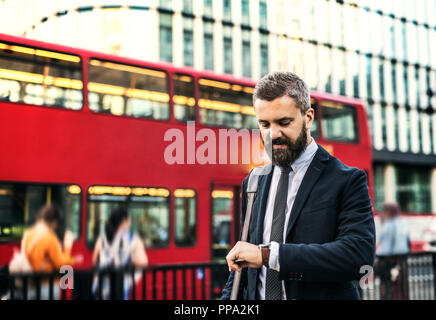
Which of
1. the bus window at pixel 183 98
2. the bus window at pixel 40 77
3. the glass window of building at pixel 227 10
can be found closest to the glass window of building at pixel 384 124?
the glass window of building at pixel 227 10

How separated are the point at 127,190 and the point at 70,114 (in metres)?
1.32

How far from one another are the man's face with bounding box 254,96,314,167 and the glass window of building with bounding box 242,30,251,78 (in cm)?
2168

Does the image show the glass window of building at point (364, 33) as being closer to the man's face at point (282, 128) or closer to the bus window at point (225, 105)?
the bus window at point (225, 105)

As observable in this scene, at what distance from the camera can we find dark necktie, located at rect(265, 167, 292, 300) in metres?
1.39

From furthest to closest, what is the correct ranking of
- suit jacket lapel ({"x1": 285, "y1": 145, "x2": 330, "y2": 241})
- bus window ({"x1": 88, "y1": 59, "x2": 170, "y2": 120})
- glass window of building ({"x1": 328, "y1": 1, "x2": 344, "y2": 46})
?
1. glass window of building ({"x1": 328, "y1": 1, "x2": 344, "y2": 46})
2. bus window ({"x1": 88, "y1": 59, "x2": 170, "y2": 120})
3. suit jacket lapel ({"x1": 285, "y1": 145, "x2": 330, "y2": 241})

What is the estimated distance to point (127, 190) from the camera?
691cm

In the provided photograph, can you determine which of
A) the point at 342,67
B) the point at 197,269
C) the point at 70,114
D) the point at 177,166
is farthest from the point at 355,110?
the point at 342,67

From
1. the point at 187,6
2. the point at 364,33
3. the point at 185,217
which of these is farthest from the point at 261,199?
the point at 364,33

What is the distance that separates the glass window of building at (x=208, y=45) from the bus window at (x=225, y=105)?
1376 cm

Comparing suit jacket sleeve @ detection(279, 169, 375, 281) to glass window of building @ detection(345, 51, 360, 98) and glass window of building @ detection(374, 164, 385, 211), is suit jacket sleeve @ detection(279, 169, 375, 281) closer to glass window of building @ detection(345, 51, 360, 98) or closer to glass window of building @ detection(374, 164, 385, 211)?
glass window of building @ detection(345, 51, 360, 98)

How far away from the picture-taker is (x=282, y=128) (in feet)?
4.48

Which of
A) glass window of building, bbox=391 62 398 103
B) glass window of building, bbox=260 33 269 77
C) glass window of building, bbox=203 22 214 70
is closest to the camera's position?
glass window of building, bbox=203 22 214 70

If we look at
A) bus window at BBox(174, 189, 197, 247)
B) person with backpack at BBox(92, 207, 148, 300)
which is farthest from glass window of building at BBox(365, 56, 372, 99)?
person with backpack at BBox(92, 207, 148, 300)
